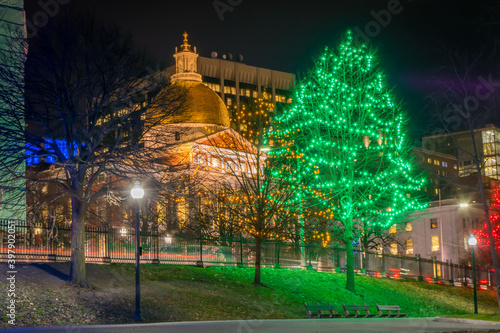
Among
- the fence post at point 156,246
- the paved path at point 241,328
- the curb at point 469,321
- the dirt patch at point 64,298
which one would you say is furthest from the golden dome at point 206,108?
the paved path at point 241,328

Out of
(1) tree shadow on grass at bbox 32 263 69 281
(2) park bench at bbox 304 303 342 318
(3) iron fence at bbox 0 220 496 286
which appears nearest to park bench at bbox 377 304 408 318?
(2) park bench at bbox 304 303 342 318

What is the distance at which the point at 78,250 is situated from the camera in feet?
79.6

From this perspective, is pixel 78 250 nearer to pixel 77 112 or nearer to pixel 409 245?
pixel 77 112

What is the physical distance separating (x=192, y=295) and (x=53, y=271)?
540 centimetres

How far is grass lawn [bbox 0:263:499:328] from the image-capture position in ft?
68.8

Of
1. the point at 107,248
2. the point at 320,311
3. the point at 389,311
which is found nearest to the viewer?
the point at 320,311

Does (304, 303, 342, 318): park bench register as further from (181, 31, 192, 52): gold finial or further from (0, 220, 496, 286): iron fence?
(181, 31, 192, 52): gold finial

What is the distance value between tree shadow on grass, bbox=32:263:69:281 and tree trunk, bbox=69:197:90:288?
65 cm

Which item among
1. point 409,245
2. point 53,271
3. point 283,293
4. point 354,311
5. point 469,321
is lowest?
point 354,311

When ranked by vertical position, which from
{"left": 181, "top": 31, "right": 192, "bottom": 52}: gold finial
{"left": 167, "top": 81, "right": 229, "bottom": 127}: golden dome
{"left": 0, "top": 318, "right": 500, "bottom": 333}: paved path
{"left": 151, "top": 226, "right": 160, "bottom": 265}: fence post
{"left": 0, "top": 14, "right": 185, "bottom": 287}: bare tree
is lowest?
{"left": 0, "top": 318, "right": 500, "bottom": 333}: paved path

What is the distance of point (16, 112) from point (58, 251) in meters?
6.98

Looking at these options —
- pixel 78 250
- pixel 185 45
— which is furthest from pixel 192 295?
pixel 185 45

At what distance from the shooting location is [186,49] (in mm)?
114625

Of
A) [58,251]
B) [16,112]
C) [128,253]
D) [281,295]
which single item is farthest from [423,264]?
[16,112]
